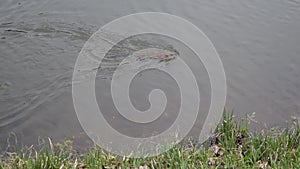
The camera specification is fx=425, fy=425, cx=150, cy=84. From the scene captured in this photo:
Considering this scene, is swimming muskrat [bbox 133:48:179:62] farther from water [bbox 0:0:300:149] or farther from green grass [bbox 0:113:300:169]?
green grass [bbox 0:113:300:169]

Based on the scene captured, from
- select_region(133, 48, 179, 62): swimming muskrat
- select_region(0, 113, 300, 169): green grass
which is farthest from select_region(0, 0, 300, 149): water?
select_region(0, 113, 300, 169): green grass

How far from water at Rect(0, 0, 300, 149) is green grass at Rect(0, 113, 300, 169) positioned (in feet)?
4.08

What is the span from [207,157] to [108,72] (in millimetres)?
3343

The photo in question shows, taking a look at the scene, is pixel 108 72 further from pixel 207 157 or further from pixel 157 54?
pixel 207 157

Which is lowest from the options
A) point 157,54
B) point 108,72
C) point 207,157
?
point 207,157

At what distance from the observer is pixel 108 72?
759 centimetres

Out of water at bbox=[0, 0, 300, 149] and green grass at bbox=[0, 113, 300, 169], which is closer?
green grass at bbox=[0, 113, 300, 169]

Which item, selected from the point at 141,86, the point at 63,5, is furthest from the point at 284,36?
the point at 63,5

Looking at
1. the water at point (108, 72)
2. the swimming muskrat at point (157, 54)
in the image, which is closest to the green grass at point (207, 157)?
the water at point (108, 72)

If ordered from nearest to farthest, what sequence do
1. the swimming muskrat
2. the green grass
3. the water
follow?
the green grass
the water
the swimming muskrat

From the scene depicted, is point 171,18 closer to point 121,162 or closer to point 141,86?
point 141,86

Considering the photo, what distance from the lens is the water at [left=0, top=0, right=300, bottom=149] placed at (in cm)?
648

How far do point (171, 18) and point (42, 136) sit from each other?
4414 mm

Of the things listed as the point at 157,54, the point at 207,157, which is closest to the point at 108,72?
the point at 157,54
